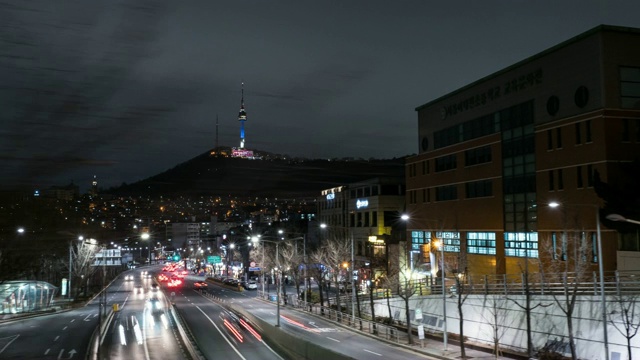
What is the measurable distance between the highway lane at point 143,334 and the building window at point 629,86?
38137mm

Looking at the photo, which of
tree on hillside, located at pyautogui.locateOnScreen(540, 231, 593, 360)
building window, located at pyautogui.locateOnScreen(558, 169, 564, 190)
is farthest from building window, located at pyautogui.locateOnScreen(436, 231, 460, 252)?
tree on hillside, located at pyautogui.locateOnScreen(540, 231, 593, 360)

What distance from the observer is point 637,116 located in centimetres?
4297

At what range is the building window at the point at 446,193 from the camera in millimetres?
64750

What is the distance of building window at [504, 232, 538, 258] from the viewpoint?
5125 centimetres

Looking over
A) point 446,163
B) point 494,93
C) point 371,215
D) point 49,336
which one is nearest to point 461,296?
point 494,93

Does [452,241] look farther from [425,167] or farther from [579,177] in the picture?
[579,177]

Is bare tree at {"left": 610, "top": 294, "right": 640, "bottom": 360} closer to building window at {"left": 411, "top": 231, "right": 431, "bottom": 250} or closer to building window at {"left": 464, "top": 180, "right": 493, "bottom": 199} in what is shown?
building window at {"left": 464, "top": 180, "right": 493, "bottom": 199}

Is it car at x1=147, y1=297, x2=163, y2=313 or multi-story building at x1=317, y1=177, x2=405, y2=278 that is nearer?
car at x1=147, y1=297, x2=163, y2=313

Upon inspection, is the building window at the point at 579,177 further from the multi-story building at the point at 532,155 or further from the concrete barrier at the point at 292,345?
the concrete barrier at the point at 292,345

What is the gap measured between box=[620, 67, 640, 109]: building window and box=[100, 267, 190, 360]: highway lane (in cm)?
3814

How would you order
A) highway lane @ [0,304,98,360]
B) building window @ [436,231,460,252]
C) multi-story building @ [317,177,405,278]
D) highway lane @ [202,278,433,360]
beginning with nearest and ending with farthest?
highway lane @ [202,278,433,360], highway lane @ [0,304,98,360], building window @ [436,231,460,252], multi-story building @ [317,177,405,278]

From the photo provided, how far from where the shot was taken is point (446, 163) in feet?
222

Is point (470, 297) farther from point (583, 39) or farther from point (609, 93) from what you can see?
point (583, 39)

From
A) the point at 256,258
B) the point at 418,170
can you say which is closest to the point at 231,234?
the point at 256,258
